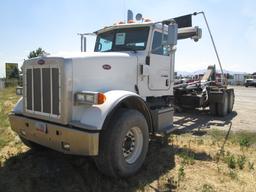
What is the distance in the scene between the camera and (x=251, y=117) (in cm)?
1084

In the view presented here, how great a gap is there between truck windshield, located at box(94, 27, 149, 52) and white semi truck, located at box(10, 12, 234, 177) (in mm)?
21

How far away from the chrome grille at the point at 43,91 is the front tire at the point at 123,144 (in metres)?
0.88

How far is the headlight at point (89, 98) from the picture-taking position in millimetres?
4027

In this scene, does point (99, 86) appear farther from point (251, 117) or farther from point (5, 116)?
point (251, 117)

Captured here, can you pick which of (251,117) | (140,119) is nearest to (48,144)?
(140,119)

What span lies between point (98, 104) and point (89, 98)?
→ 0.54ft

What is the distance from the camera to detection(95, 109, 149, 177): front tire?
13.6 ft

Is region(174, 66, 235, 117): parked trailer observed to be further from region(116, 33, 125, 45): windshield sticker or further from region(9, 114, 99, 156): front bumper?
region(9, 114, 99, 156): front bumper

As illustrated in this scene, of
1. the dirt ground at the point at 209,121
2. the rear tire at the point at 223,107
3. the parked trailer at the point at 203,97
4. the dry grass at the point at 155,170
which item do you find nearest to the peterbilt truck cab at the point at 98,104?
the dry grass at the point at 155,170

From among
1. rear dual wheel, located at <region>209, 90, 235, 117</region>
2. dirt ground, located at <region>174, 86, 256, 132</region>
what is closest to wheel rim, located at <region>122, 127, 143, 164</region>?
dirt ground, located at <region>174, 86, 256, 132</region>

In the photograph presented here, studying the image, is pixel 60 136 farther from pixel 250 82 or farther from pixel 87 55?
pixel 250 82

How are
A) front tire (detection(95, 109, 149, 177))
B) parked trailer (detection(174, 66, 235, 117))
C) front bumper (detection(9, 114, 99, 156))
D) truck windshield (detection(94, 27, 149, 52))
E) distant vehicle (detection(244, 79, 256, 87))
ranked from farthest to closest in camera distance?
distant vehicle (detection(244, 79, 256, 87))
parked trailer (detection(174, 66, 235, 117))
truck windshield (detection(94, 27, 149, 52))
front tire (detection(95, 109, 149, 177))
front bumper (detection(9, 114, 99, 156))

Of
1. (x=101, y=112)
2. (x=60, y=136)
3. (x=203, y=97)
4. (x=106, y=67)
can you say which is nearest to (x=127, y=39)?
(x=106, y=67)

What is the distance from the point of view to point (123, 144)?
444 cm
